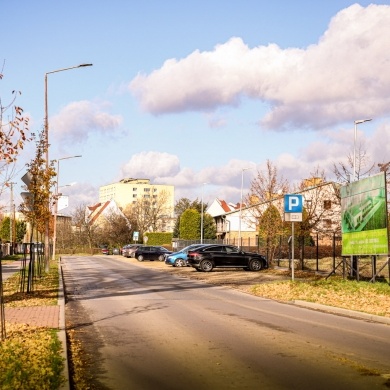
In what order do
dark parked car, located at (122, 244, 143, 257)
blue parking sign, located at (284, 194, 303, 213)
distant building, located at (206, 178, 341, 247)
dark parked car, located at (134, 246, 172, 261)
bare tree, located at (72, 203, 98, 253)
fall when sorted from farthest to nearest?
bare tree, located at (72, 203, 98, 253)
dark parked car, located at (122, 244, 143, 257)
dark parked car, located at (134, 246, 172, 261)
distant building, located at (206, 178, 341, 247)
blue parking sign, located at (284, 194, 303, 213)

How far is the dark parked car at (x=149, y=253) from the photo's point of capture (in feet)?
189

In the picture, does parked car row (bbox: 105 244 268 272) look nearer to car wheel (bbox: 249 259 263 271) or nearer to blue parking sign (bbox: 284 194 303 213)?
car wheel (bbox: 249 259 263 271)

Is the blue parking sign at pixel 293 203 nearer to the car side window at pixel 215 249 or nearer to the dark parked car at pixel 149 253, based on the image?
the car side window at pixel 215 249

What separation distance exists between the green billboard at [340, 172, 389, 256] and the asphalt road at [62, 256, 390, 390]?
17.4 ft

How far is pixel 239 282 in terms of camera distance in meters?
27.2

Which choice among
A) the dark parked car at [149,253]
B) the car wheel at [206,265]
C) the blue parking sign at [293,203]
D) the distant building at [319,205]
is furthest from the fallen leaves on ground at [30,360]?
the dark parked car at [149,253]

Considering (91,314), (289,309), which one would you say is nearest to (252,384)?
(91,314)

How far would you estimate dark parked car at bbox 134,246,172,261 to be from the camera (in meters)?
57.7

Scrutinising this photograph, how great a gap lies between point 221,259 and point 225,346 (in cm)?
2599

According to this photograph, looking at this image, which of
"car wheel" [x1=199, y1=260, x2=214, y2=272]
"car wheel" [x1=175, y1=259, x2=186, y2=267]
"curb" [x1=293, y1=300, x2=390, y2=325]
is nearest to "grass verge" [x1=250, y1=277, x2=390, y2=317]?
"curb" [x1=293, y1=300, x2=390, y2=325]

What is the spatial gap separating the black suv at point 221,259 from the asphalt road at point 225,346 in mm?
17838

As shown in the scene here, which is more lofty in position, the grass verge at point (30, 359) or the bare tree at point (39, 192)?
the bare tree at point (39, 192)

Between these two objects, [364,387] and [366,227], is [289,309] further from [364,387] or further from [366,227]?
[364,387]

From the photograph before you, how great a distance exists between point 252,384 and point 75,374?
7.53 ft
